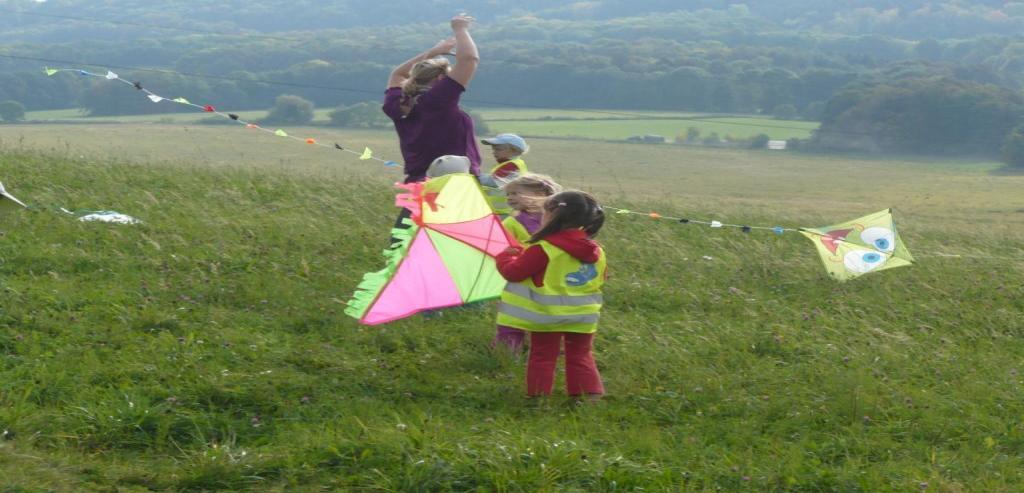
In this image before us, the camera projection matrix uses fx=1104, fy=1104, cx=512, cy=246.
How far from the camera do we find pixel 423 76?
743 centimetres

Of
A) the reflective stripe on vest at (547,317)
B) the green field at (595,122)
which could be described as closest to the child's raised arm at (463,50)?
the reflective stripe on vest at (547,317)

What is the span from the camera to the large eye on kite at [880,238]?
34.3 ft

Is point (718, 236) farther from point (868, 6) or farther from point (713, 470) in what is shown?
point (868, 6)

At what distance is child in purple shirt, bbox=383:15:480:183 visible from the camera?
23.9ft

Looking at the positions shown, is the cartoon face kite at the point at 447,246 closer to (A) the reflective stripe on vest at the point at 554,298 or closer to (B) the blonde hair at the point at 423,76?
(A) the reflective stripe on vest at the point at 554,298

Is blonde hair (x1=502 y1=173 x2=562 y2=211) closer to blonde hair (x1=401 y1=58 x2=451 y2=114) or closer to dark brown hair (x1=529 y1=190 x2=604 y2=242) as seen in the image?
dark brown hair (x1=529 y1=190 x2=604 y2=242)

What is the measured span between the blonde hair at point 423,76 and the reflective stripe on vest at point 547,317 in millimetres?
2060

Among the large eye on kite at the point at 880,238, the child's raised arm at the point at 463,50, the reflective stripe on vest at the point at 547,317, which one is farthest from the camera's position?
the large eye on kite at the point at 880,238

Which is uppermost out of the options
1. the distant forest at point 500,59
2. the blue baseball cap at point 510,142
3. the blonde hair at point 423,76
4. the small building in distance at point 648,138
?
the blonde hair at point 423,76

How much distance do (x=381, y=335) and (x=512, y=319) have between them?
1307 millimetres

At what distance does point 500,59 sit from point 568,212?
3619 inches

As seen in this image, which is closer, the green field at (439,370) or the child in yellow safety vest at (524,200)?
the green field at (439,370)

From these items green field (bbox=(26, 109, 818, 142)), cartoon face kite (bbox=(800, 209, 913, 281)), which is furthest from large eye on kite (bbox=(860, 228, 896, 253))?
green field (bbox=(26, 109, 818, 142))

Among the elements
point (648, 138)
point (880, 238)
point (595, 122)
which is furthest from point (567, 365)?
point (595, 122)
